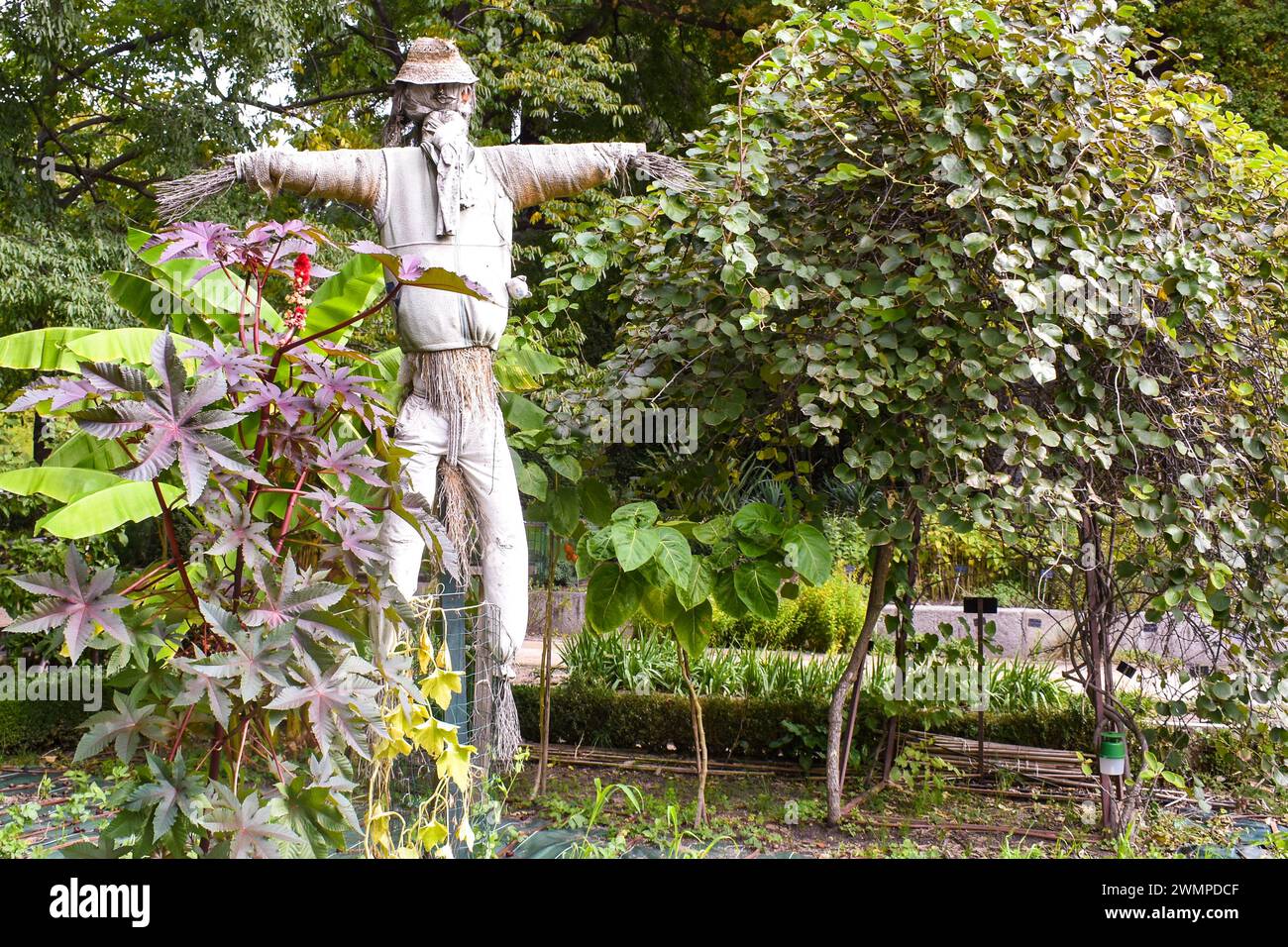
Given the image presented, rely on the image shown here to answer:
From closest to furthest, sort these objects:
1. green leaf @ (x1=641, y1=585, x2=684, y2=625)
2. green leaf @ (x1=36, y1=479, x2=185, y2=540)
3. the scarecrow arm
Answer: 1. the scarecrow arm
2. green leaf @ (x1=641, y1=585, x2=684, y2=625)
3. green leaf @ (x1=36, y1=479, x2=185, y2=540)

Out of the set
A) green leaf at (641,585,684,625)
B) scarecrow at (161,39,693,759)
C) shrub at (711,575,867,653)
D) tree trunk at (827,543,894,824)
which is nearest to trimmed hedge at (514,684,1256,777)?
tree trunk at (827,543,894,824)

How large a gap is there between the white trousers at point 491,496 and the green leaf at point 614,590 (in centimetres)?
36

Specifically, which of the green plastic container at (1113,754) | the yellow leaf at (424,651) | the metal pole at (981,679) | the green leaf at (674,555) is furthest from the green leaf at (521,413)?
the green plastic container at (1113,754)

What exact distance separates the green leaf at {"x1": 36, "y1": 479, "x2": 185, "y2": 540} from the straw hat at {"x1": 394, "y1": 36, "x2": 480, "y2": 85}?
1729 millimetres

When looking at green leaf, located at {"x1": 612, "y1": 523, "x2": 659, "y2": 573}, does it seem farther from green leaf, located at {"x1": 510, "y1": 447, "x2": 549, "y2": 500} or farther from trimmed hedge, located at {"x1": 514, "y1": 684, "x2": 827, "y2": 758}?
trimmed hedge, located at {"x1": 514, "y1": 684, "x2": 827, "y2": 758}

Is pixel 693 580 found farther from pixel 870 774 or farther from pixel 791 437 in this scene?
pixel 870 774

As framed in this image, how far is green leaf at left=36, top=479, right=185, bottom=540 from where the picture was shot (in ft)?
12.8

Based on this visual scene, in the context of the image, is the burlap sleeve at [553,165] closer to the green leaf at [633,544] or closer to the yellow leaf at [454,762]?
the green leaf at [633,544]

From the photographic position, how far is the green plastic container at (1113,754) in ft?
11.6

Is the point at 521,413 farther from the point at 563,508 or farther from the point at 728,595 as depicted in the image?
the point at 728,595

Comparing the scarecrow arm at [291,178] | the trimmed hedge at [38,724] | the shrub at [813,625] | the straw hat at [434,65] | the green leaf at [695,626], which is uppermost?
the straw hat at [434,65]

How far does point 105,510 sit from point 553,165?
83.5 inches

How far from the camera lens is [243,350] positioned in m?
2.16

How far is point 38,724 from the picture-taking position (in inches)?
215
